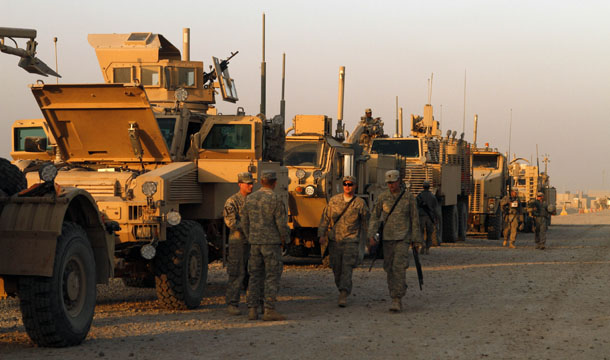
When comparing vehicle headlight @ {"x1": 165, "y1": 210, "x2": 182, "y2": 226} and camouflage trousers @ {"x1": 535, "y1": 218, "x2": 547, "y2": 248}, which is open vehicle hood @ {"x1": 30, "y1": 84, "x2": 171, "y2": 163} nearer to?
vehicle headlight @ {"x1": 165, "y1": 210, "x2": 182, "y2": 226}

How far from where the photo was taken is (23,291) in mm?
8219

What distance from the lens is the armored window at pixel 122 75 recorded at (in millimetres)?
18250

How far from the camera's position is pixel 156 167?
12344 millimetres

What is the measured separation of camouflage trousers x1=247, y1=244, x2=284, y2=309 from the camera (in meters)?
10.7

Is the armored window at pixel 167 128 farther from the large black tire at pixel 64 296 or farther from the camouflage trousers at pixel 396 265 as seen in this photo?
the large black tire at pixel 64 296

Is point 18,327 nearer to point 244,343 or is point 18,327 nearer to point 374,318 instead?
point 244,343

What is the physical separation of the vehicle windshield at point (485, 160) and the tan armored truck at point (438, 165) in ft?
8.90

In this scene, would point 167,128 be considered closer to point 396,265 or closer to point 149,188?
point 149,188

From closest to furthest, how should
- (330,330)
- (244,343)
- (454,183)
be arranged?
1. (244,343)
2. (330,330)
3. (454,183)

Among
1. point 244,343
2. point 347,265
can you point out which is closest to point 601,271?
point 347,265

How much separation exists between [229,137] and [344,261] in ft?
8.41

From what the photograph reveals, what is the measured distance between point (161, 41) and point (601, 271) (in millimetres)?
9590

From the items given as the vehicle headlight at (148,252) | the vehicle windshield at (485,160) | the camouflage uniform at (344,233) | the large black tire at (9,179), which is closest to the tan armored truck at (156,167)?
the vehicle headlight at (148,252)

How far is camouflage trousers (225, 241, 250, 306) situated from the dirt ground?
1.05 feet
